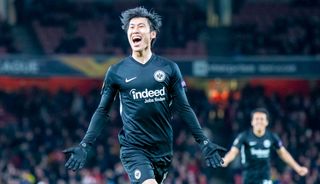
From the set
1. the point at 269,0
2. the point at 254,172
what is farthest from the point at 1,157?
the point at 269,0

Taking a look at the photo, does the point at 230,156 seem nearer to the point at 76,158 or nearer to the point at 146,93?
the point at 146,93

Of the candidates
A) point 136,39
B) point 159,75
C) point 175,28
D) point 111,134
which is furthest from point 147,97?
point 175,28

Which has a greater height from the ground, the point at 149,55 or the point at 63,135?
the point at 149,55

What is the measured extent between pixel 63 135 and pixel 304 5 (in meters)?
11.2

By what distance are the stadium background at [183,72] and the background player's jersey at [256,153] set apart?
6468mm

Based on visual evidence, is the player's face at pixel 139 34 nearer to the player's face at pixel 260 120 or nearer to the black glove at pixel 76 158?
the black glove at pixel 76 158

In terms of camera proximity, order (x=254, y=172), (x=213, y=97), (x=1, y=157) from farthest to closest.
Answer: (x=213, y=97), (x=1, y=157), (x=254, y=172)

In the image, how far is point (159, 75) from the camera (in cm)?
775

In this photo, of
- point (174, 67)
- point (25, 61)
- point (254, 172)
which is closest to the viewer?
point (174, 67)

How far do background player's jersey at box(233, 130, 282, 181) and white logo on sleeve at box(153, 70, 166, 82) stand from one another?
4797mm

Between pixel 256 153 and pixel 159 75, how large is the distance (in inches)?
193

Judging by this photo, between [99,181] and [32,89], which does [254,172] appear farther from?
[32,89]

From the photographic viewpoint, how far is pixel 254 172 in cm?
1232

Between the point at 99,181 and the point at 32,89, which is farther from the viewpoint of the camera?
the point at 32,89
